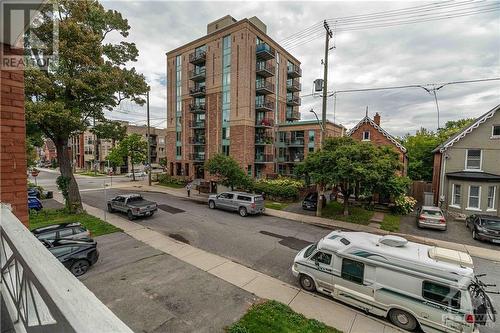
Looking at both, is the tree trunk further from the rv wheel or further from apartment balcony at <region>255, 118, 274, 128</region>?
apartment balcony at <region>255, 118, 274, 128</region>

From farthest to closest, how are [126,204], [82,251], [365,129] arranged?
[365,129] < [126,204] < [82,251]

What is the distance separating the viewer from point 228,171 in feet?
76.0

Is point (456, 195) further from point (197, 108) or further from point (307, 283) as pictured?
point (197, 108)

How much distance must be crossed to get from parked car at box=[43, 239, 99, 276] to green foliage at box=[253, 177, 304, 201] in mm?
17093

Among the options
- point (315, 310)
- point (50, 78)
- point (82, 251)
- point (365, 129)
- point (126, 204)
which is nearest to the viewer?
point (315, 310)

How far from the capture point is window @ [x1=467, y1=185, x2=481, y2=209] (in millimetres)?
18812

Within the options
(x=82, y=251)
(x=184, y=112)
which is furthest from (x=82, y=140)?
(x=82, y=251)

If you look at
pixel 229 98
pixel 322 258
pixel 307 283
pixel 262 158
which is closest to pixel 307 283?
pixel 307 283

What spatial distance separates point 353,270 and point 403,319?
5.59 feet

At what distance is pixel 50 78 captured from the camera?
48.9 ft

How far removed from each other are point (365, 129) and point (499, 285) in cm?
1971

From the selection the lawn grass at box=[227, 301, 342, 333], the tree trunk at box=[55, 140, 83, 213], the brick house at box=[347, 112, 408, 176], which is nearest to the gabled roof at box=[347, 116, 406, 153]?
the brick house at box=[347, 112, 408, 176]

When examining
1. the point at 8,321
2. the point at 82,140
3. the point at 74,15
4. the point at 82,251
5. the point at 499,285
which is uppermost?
the point at 74,15

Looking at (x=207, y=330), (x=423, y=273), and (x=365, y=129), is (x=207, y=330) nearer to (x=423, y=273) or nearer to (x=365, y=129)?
(x=423, y=273)
